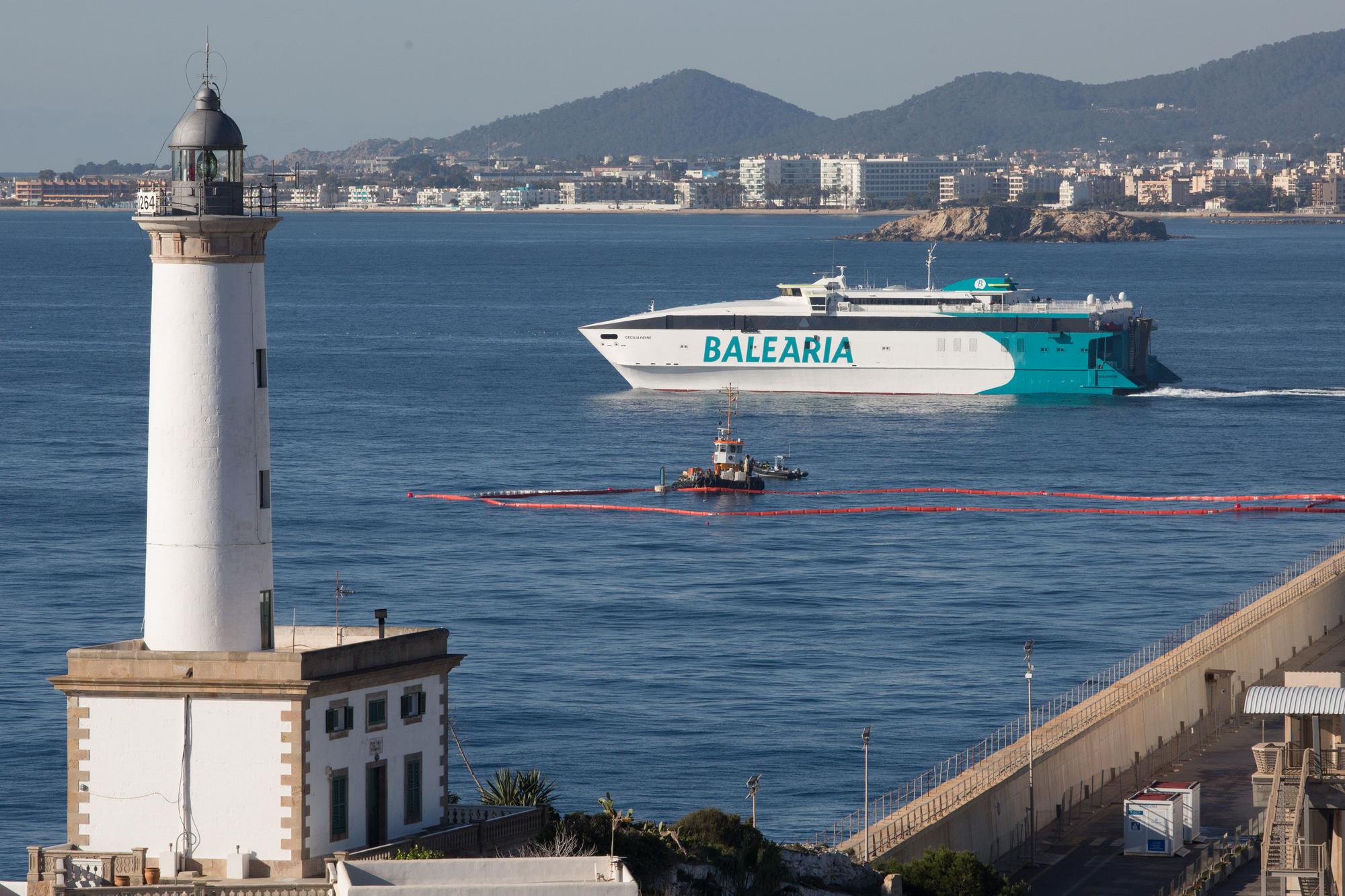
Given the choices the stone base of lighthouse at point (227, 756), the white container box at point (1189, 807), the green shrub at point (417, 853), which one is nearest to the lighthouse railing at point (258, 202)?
the stone base of lighthouse at point (227, 756)

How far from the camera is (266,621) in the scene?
21.2m

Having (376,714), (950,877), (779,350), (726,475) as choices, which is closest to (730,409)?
(726,475)

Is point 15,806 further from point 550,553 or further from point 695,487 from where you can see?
point 695,487

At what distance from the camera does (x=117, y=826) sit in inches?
822

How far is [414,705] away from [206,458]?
3.38m

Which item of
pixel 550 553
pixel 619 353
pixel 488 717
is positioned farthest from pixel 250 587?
pixel 619 353

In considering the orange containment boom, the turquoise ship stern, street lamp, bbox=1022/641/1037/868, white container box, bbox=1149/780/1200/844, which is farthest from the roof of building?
the turquoise ship stern

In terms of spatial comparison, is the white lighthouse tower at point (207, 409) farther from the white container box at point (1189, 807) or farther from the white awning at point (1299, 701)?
the white container box at point (1189, 807)

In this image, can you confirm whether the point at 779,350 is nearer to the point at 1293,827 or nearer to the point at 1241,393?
the point at 1241,393

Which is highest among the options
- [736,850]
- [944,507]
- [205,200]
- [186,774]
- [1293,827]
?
[205,200]

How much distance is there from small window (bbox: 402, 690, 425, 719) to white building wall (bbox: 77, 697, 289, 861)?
162cm

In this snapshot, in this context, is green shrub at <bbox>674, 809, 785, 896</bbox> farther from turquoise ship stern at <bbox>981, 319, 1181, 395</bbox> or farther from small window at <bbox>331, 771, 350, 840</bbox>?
turquoise ship stern at <bbox>981, 319, 1181, 395</bbox>

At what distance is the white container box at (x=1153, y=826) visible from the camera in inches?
1334

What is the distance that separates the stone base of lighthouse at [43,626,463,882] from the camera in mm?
20500
